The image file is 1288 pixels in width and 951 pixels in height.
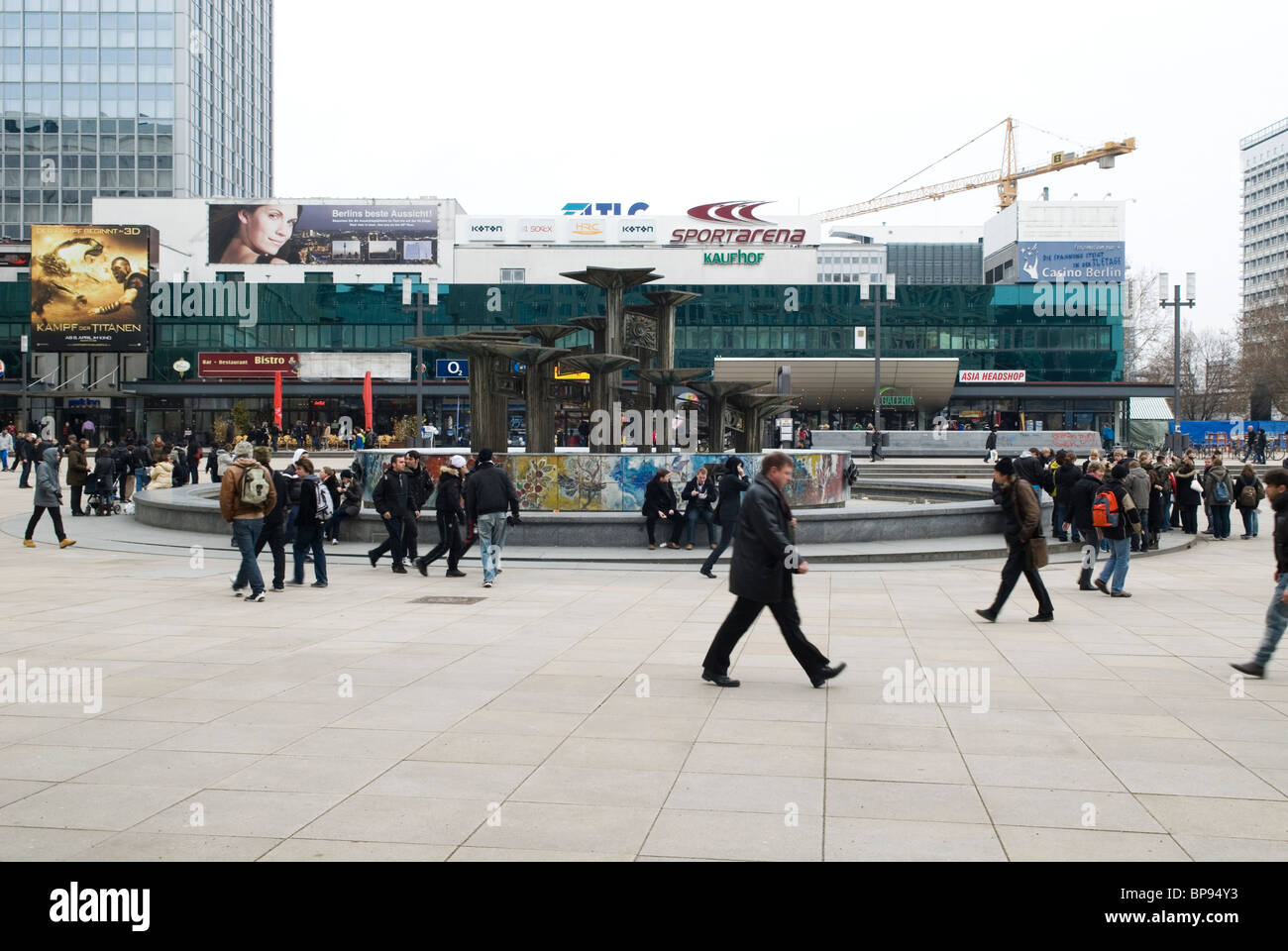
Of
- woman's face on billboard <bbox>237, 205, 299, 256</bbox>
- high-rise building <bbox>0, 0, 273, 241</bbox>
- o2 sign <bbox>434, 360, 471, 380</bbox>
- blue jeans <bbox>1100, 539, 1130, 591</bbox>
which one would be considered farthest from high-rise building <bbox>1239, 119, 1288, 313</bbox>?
blue jeans <bbox>1100, 539, 1130, 591</bbox>

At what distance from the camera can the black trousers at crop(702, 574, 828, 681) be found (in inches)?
300

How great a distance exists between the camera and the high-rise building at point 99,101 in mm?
101438

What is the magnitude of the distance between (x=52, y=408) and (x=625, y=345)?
6364 centimetres

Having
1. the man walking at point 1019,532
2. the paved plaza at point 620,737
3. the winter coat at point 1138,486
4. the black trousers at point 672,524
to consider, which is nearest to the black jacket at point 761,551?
the paved plaza at point 620,737

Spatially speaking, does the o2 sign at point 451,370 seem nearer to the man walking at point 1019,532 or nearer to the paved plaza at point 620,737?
the paved plaza at point 620,737

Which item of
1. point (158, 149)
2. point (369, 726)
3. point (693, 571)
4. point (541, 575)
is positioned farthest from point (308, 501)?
point (158, 149)

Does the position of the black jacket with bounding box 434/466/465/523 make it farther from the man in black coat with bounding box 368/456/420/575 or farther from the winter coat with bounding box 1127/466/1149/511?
the winter coat with bounding box 1127/466/1149/511

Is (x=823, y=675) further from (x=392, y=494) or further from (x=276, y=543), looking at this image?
(x=392, y=494)

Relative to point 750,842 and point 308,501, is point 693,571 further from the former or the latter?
point 750,842

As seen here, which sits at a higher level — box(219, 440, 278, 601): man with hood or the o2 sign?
the o2 sign

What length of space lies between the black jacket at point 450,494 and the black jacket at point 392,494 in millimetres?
590

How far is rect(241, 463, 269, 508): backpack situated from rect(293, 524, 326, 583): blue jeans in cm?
123

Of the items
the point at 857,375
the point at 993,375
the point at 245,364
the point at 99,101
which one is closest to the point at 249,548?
the point at 857,375
